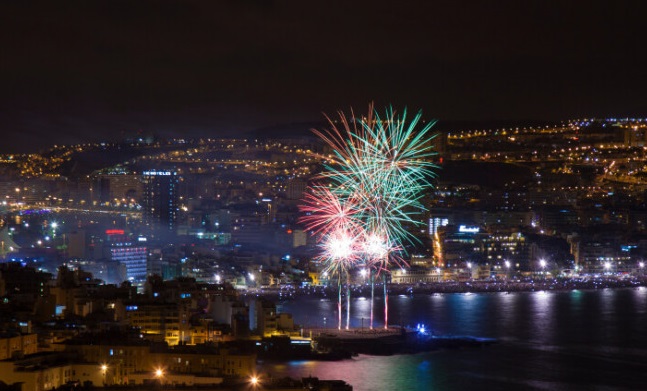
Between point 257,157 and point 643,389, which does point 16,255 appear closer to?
point 643,389

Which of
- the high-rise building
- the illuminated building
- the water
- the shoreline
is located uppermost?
the high-rise building

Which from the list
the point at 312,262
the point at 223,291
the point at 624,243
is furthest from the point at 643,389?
the point at 624,243

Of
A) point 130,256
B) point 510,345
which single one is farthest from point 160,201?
point 510,345

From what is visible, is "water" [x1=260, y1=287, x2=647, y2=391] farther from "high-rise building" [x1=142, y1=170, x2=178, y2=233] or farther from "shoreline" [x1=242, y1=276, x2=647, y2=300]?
"high-rise building" [x1=142, y1=170, x2=178, y2=233]

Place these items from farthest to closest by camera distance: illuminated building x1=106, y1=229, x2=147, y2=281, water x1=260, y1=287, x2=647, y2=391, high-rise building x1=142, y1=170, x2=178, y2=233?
high-rise building x1=142, y1=170, x2=178, y2=233, illuminated building x1=106, y1=229, x2=147, y2=281, water x1=260, y1=287, x2=647, y2=391

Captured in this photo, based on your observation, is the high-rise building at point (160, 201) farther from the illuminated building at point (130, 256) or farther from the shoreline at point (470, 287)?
the shoreline at point (470, 287)

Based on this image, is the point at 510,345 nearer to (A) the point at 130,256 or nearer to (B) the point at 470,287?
(B) the point at 470,287

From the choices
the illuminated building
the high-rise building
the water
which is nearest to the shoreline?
the water
